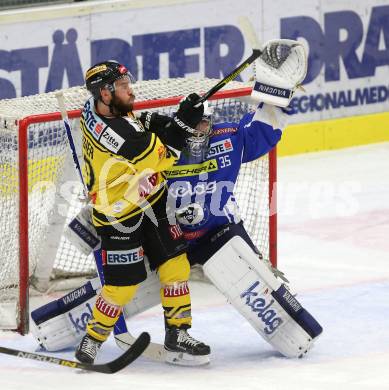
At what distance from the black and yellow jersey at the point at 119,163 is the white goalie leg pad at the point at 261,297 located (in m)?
0.38

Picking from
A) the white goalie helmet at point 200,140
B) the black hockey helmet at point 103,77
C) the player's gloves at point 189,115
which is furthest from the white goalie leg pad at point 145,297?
the black hockey helmet at point 103,77

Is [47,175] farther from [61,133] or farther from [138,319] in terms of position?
[138,319]

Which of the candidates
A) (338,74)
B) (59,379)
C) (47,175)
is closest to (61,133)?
(47,175)

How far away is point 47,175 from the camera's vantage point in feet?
21.4

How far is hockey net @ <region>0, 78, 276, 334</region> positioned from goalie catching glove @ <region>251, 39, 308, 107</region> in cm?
100

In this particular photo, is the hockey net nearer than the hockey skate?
No

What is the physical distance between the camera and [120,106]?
538 centimetres

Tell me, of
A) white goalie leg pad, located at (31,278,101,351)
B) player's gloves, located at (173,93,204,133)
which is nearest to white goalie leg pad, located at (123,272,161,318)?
white goalie leg pad, located at (31,278,101,351)

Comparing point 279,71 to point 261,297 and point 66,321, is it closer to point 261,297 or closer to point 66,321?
point 261,297

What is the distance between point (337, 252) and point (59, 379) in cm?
253

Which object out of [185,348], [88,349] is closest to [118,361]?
[88,349]

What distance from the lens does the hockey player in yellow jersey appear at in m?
5.31

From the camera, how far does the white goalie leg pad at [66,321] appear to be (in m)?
5.78

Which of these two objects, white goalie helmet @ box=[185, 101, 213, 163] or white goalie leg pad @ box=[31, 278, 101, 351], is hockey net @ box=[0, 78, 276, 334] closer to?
white goalie leg pad @ box=[31, 278, 101, 351]
